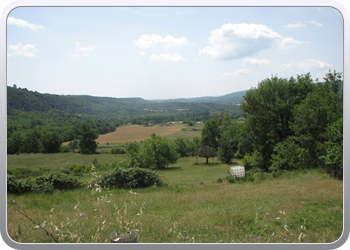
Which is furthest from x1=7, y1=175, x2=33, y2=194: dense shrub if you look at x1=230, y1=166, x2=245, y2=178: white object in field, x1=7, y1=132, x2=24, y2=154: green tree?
x1=230, y1=166, x2=245, y2=178: white object in field

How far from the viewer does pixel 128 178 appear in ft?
33.0

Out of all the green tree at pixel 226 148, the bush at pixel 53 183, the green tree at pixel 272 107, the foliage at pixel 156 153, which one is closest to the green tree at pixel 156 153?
the foliage at pixel 156 153

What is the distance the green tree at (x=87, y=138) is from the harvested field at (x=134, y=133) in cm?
148

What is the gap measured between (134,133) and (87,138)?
10056 mm

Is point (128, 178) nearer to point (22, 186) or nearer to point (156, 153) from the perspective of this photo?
point (22, 186)

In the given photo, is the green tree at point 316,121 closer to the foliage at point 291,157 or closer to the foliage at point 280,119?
the foliage at point 280,119

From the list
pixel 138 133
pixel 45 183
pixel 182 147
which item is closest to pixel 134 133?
pixel 138 133

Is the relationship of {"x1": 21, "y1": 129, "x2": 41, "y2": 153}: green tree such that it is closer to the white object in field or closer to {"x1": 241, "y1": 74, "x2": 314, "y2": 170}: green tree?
the white object in field

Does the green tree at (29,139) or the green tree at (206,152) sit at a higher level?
the green tree at (29,139)

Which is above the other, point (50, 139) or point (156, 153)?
point (50, 139)

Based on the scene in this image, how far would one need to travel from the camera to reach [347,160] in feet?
11.5

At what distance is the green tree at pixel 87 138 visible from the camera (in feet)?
67.0

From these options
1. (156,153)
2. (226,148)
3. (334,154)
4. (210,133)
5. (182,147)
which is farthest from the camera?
(182,147)

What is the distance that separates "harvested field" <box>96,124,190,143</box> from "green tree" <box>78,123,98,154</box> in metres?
1.48
